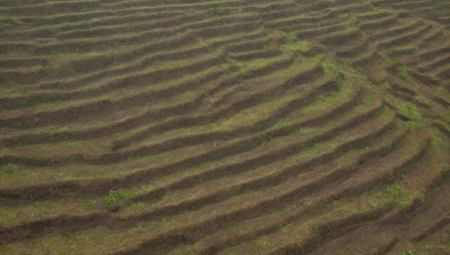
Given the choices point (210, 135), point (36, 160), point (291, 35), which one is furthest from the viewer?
point (291, 35)

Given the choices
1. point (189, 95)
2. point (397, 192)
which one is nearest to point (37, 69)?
point (189, 95)

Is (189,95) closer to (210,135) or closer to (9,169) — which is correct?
(210,135)

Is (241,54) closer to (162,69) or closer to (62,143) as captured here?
(162,69)

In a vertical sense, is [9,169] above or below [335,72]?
below

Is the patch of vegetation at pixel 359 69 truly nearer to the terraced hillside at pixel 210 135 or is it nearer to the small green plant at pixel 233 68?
the terraced hillside at pixel 210 135

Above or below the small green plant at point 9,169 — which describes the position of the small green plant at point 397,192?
below

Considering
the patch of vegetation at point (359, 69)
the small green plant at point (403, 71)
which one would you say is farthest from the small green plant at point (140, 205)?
the small green plant at point (403, 71)

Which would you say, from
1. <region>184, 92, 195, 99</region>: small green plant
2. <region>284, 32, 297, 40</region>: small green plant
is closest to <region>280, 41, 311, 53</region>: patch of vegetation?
<region>284, 32, 297, 40</region>: small green plant
